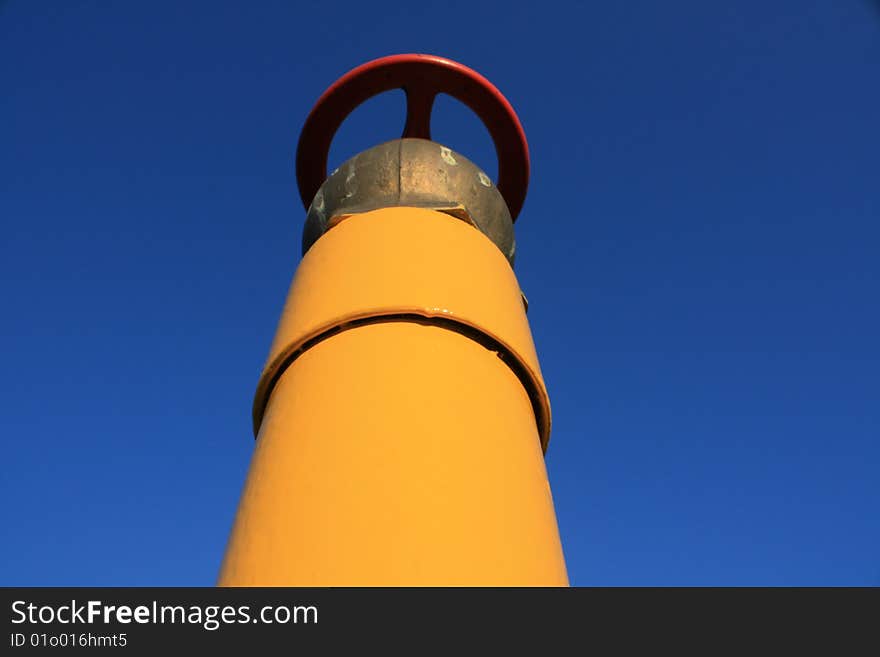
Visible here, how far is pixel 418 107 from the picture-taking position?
3041mm

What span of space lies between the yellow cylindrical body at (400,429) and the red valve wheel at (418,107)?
112 cm

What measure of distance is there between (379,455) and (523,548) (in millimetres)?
297

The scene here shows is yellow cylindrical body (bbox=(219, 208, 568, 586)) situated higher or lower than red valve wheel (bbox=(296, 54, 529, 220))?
lower

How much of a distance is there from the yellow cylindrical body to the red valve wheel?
112 centimetres

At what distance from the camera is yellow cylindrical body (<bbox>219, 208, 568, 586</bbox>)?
4.08ft

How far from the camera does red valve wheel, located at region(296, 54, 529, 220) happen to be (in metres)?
2.95

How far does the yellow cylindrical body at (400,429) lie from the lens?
124 centimetres

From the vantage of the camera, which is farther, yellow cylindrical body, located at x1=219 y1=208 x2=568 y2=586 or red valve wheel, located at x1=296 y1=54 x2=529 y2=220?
red valve wheel, located at x1=296 y1=54 x2=529 y2=220
